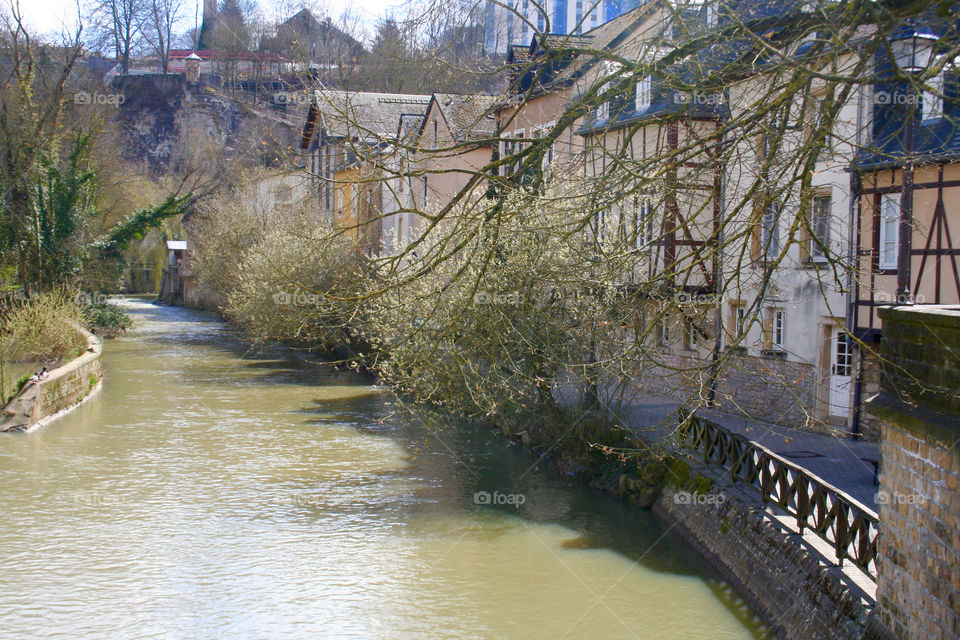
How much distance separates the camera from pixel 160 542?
11.2 m

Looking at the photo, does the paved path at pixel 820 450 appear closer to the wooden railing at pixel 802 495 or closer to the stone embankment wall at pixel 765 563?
the wooden railing at pixel 802 495

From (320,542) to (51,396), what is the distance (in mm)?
9537

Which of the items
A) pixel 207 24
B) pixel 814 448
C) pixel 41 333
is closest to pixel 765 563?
pixel 814 448

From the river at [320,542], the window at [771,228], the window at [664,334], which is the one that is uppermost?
the window at [771,228]

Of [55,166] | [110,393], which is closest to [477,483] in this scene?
[110,393]

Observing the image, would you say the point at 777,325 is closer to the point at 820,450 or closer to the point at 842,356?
the point at 842,356

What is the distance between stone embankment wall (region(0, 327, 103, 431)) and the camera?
17167mm

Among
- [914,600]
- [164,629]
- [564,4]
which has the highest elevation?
[564,4]

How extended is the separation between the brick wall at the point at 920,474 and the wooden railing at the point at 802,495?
2.19ft

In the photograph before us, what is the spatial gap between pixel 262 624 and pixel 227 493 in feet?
15.7

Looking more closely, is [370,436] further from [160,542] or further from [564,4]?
[564,4]

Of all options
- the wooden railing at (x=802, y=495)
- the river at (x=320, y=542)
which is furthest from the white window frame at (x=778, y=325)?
the river at (x=320, y=542)

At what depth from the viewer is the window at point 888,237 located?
14500 millimetres

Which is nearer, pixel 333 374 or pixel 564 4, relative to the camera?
pixel 564 4
